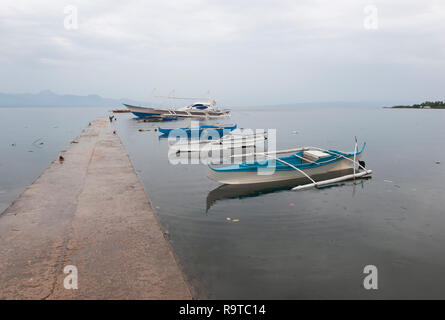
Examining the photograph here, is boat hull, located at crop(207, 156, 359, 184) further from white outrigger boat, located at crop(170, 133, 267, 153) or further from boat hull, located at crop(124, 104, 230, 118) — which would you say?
boat hull, located at crop(124, 104, 230, 118)

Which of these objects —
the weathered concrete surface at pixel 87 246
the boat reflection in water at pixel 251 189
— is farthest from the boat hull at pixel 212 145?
the weathered concrete surface at pixel 87 246

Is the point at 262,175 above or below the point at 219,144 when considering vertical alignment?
below

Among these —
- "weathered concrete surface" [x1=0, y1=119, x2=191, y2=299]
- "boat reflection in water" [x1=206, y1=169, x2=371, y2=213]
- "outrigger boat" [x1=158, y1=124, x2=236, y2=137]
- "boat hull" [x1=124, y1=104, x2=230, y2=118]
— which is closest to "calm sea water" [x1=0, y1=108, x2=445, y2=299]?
"boat reflection in water" [x1=206, y1=169, x2=371, y2=213]

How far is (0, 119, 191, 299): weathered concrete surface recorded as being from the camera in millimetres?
5496

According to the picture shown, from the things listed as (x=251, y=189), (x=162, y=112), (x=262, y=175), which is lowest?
(x=251, y=189)

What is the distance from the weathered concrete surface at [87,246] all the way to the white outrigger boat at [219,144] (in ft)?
44.2

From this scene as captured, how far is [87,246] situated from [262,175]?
9879mm

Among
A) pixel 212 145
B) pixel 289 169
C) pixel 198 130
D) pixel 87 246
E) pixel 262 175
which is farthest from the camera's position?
pixel 198 130

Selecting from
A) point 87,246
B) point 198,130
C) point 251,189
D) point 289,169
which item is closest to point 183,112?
point 198,130

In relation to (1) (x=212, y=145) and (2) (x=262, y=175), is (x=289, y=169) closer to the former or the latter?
(2) (x=262, y=175)

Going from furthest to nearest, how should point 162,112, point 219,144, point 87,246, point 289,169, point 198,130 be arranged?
point 162,112
point 198,130
point 219,144
point 289,169
point 87,246

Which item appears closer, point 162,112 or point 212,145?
point 212,145

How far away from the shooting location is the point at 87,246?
7.12m
